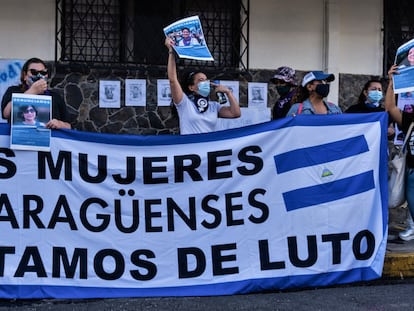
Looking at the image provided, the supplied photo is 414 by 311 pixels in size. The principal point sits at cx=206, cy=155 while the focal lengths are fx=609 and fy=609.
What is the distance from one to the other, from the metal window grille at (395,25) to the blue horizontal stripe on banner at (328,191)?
452cm

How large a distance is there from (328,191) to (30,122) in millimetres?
2564

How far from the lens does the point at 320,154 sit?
5.30 metres

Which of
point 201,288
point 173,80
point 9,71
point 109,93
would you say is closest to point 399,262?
point 201,288

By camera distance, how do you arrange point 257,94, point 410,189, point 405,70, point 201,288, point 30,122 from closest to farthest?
point 30,122
point 201,288
point 405,70
point 410,189
point 257,94

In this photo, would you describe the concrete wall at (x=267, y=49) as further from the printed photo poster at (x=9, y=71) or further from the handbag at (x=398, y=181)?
the handbag at (x=398, y=181)

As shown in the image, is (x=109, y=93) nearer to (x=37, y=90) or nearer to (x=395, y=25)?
(x=37, y=90)

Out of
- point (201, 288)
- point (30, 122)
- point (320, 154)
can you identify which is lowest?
point (201, 288)

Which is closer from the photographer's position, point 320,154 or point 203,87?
point 320,154

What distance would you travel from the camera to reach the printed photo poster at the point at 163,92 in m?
8.53

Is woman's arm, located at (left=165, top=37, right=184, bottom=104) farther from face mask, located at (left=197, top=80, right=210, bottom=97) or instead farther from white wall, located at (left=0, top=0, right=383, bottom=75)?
white wall, located at (left=0, top=0, right=383, bottom=75)

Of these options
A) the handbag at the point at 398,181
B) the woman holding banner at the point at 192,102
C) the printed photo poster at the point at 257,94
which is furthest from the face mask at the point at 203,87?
the printed photo poster at the point at 257,94

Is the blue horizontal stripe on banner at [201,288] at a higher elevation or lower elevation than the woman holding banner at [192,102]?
lower

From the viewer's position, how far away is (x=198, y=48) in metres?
5.36

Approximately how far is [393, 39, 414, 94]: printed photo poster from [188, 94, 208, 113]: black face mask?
1728mm
